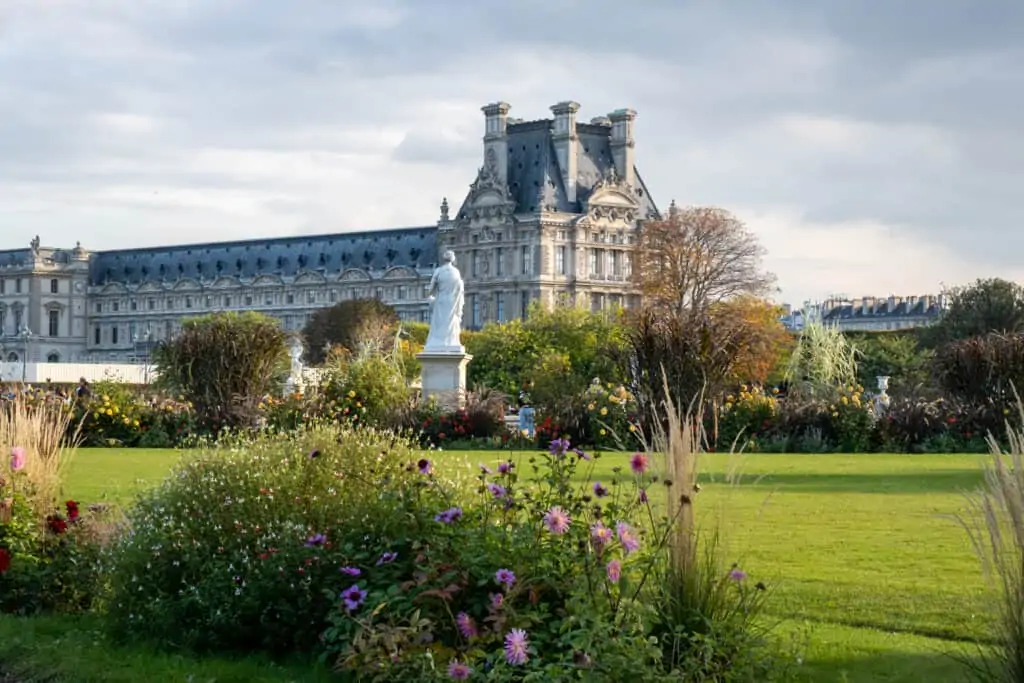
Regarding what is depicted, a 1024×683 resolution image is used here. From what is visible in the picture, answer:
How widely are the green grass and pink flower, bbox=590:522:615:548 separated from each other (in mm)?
534

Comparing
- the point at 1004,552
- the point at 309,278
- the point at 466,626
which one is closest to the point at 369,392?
the point at 466,626

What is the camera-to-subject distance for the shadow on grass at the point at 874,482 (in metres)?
14.7

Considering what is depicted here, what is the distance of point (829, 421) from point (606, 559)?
61.2 ft

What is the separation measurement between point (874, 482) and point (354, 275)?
92.6 m

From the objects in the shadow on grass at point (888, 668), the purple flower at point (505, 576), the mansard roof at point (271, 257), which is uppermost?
the mansard roof at point (271, 257)

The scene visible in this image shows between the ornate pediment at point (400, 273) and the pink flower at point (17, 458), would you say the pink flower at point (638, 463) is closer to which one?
the pink flower at point (17, 458)

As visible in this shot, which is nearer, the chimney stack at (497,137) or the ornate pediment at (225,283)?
the chimney stack at (497,137)

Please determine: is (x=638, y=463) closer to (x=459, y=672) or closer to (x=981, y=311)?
(x=459, y=672)

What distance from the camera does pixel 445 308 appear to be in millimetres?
27281

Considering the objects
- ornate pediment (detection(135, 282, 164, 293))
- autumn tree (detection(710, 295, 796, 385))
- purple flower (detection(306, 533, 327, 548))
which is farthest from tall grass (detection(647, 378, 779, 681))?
ornate pediment (detection(135, 282, 164, 293))

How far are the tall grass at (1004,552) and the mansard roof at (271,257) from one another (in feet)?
316

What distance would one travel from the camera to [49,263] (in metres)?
129

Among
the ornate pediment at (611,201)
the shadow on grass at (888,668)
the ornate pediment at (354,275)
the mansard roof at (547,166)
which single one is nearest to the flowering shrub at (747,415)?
the shadow on grass at (888,668)

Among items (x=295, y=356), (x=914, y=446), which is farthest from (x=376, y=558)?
(x=295, y=356)
